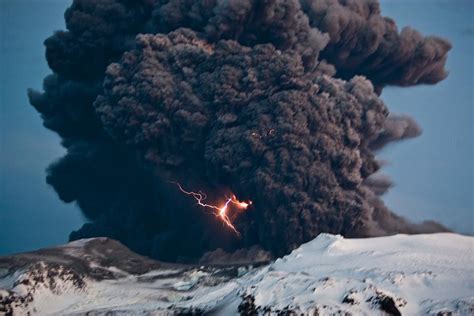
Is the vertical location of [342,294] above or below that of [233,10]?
below

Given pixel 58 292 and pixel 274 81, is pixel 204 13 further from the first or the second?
pixel 58 292

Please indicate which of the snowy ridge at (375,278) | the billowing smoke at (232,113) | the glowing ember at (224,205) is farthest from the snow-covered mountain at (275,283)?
the glowing ember at (224,205)

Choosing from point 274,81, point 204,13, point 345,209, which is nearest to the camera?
point 345,209

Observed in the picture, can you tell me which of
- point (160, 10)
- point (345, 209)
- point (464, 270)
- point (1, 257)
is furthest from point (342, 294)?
point (160, 10)

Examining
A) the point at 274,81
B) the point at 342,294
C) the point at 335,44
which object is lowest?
the point at 342,294

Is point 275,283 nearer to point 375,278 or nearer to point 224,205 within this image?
point 375,278

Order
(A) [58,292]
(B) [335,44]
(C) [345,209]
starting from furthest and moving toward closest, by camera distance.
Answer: (B) [335,44]
(C) [345,209]
(A) [58,292]

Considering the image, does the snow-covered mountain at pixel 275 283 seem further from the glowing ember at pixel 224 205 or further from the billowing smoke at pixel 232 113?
the glowing ember at pixel 224 205
